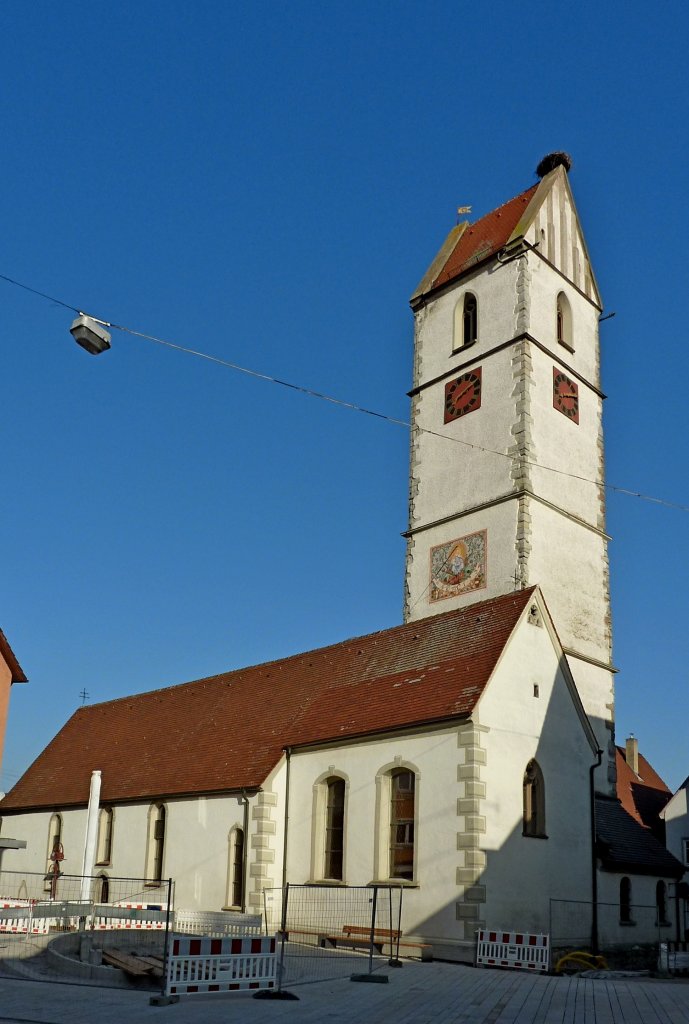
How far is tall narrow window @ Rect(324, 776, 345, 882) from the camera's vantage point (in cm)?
Result: 2483

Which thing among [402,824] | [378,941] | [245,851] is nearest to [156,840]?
[245,851]

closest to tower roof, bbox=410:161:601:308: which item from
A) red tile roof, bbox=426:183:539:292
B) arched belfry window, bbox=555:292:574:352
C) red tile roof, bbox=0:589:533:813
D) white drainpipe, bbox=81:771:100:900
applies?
red tile roof, bbox=426:183:539:292

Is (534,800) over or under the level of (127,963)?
over

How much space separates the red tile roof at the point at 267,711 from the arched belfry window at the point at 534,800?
257 centimetres

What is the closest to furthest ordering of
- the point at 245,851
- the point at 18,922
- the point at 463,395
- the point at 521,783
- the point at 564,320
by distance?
the point at 18,922
the point at 521,783
the point at 245,851
the point at 463,395
the point at 564,320

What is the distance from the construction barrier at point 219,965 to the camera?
1336 centimetres

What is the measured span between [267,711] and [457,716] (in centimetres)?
911

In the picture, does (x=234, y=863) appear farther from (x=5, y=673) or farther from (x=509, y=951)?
(x=509, y=951)

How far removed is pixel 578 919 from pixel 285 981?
10456mm

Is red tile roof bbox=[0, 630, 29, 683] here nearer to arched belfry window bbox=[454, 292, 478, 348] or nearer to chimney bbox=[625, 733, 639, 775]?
arched belfry window bbox=[454, 292, 478, 348]

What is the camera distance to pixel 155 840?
98.6 feet

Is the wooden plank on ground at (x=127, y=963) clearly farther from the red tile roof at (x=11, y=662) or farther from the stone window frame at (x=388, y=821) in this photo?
the red tile roof at (x=11, y=662)

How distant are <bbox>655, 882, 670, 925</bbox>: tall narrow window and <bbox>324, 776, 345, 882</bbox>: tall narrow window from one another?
8.53m

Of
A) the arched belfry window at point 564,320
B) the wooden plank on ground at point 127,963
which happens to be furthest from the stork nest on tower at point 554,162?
the wooden plank on ground at point 127,963
